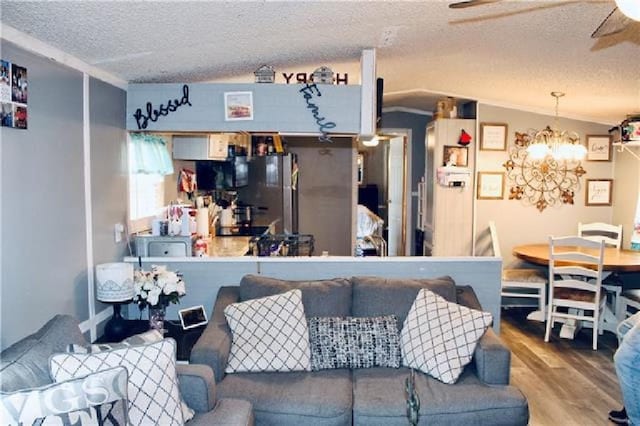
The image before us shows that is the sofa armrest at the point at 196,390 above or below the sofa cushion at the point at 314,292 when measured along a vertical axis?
below

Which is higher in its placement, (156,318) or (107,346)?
(107,346)

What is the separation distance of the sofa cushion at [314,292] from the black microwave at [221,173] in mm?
2021

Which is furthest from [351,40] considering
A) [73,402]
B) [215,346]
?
[73,402]

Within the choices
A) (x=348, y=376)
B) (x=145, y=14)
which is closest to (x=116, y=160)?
(x=145, y=14)

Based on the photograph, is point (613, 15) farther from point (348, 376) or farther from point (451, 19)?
point (348, 376)

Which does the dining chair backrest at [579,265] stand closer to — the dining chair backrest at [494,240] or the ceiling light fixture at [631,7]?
the dining chair backrest at [494,240]

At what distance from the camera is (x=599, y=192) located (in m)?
5.98

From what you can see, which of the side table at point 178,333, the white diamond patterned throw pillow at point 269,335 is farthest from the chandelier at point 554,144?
the side table at point 178,333

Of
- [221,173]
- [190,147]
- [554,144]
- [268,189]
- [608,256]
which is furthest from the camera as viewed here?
[268,189]

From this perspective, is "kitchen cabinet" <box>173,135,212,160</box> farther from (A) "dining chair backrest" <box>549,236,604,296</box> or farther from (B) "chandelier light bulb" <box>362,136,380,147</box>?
(A) "dining chair backrest" <box>549,236,604,296</box>

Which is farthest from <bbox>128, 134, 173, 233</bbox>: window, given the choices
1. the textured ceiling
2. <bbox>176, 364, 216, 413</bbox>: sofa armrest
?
<bbox>176, 364, 216, 413</bbox>: sofa armrest

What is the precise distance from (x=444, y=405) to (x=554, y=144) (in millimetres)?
4125

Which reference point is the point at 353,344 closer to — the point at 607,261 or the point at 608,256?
the point at 607,261

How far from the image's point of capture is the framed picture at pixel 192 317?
3350mm
